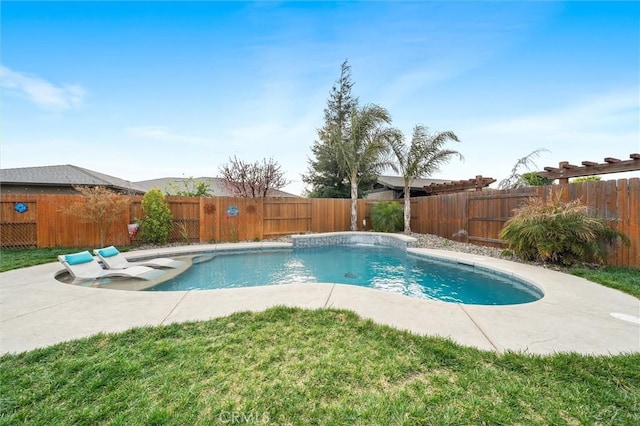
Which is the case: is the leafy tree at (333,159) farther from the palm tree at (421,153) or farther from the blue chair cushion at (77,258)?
the blue chair cushion at (77,258)

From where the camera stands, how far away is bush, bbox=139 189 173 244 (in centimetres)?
916

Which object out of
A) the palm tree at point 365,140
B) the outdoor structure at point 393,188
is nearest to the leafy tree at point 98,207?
the palm tree at point 365,140

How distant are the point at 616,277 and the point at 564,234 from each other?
1122 mm

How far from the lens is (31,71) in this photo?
7.66 metres

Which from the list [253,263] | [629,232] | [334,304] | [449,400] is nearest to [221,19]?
[253,263]

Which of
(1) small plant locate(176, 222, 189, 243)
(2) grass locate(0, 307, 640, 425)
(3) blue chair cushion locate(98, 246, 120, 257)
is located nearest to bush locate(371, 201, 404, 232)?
(1) small plant locate(176, 222, 189, 243)

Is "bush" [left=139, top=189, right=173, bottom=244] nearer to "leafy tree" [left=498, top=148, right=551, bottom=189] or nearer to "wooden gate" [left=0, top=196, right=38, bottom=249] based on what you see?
"wooden gate" [left=0, top=196, right=38, bottom=249]

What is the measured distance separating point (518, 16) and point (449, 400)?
9449 millimetres

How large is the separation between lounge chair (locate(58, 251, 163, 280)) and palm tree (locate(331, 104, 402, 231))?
932cm

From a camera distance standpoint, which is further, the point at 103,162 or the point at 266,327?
the point at 103,162

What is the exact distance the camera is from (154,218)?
9.20 m

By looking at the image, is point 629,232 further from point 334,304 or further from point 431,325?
point 334,304

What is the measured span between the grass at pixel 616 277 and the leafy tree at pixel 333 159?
12.5 metres

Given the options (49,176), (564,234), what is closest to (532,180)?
(564,234)
